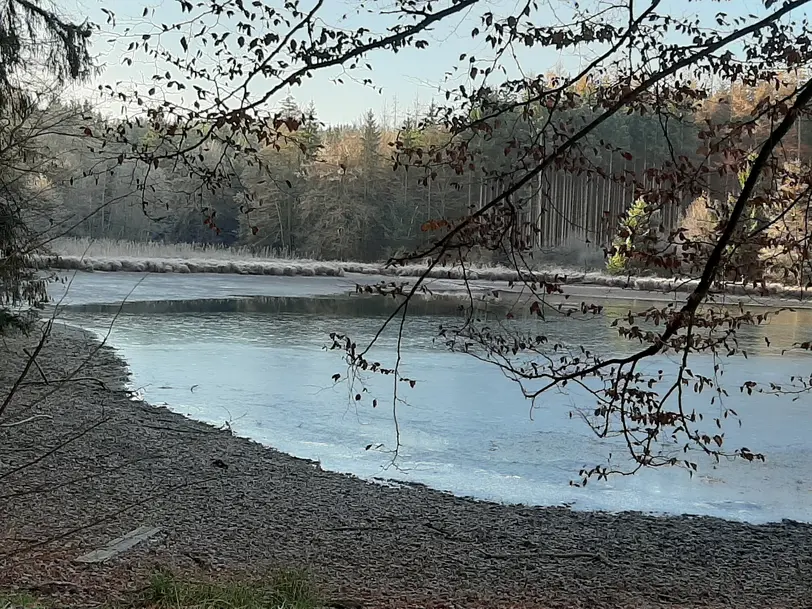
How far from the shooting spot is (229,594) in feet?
9.41

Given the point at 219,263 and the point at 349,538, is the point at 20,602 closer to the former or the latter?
the point at 349,538

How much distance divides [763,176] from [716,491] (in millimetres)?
A: 2600

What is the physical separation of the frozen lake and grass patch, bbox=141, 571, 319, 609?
230 cm

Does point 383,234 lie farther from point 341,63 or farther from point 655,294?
point 341,63

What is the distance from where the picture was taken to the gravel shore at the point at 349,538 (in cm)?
362

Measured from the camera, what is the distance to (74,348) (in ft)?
32.4

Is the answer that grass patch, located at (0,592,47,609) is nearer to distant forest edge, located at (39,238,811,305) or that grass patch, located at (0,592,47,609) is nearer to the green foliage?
the green foliage

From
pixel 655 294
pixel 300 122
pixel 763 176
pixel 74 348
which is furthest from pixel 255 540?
pixel 655 294

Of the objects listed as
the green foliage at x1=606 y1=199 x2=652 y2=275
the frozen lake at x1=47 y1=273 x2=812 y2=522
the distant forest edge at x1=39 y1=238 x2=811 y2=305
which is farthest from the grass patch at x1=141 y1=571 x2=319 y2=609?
the distant forest edge at x1=39 y1=238 x2=811 y2=305

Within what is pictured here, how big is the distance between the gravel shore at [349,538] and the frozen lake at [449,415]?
0.45 meters

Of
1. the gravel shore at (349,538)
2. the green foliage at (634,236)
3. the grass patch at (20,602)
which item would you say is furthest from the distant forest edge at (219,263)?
the grass patch at (20,602)

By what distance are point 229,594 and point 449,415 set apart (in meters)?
4.51

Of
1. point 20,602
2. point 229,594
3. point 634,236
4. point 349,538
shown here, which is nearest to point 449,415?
point 349,538

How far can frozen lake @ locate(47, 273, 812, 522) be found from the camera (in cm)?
550
